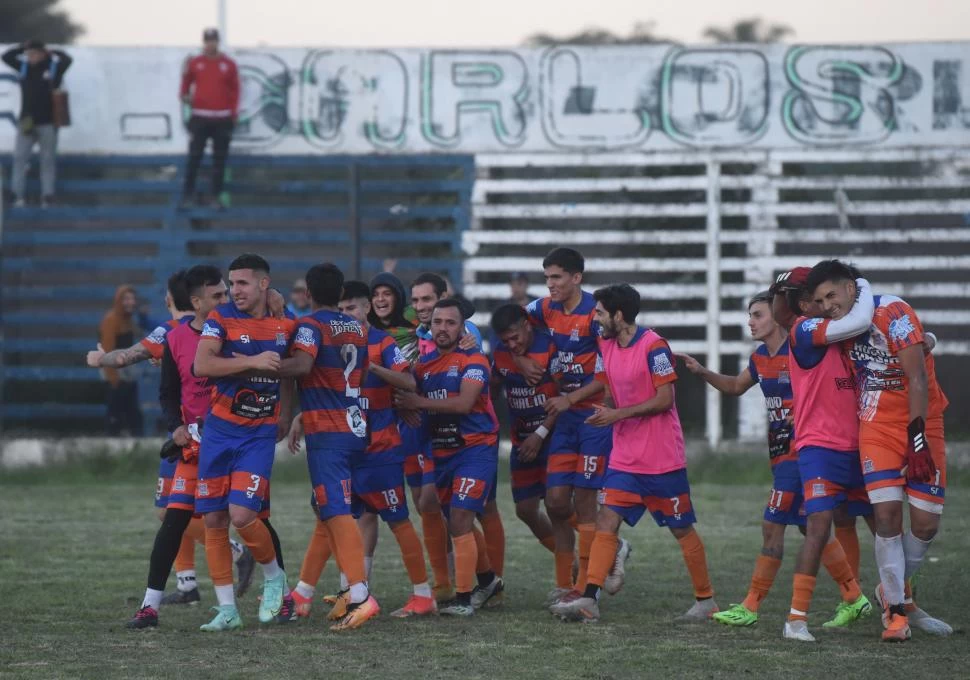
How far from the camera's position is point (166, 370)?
8930 millimetres

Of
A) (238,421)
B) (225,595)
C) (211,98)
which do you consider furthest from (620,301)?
(211,98)

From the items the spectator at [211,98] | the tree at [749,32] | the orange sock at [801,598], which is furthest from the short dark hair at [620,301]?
the tree at [749,32]

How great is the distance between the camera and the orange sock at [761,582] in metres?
8.64

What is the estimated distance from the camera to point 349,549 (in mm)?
8672

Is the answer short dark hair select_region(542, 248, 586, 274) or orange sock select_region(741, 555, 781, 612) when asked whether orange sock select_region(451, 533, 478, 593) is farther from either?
short dark hair select_region(542, 248, 586, 274)

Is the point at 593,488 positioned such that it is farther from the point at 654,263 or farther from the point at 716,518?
the point at 654,263

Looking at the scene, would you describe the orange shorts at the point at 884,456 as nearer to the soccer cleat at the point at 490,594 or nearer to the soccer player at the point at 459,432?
the soccer player at the point at 459,432

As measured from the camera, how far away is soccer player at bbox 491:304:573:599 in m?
9.66

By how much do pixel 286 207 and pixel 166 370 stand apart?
1140cm

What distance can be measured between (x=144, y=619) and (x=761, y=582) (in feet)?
11.7

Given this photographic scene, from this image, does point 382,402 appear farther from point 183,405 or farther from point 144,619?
point 144,619

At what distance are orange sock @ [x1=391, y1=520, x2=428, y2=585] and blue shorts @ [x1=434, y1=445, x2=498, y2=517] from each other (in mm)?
330

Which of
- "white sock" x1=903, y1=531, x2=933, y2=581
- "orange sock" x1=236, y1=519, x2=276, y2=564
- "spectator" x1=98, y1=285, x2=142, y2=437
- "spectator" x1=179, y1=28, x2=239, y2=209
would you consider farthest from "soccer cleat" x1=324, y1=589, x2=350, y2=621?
"spectator" x1=179, y1=28, x2=239, y2=209

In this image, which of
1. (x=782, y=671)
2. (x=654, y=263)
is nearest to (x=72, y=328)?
(x=654, y=263)
